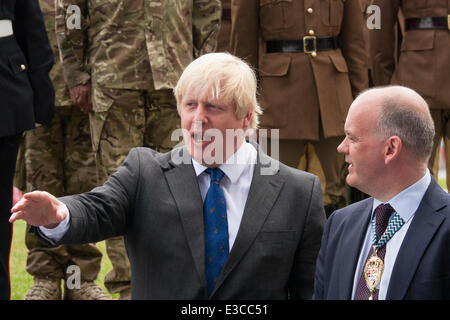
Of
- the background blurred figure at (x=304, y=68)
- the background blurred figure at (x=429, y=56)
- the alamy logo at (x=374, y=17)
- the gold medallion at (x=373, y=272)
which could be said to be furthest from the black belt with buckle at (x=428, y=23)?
the gold medallion at (x=373, y=272)

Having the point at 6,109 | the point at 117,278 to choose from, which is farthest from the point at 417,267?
the point at 117,278

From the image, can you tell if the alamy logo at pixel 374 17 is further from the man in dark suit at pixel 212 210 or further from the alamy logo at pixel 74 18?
the man in dark suit at pixel 212 210

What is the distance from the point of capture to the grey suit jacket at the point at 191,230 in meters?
3.38

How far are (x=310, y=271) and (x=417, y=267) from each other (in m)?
0.71

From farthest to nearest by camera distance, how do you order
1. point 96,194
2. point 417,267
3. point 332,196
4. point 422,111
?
point 332,196 → point 96,194 → point 422,111 → point 417,267

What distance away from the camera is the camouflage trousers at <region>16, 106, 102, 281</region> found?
5500mm

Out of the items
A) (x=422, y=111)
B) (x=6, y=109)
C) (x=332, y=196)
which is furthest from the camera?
(x=332, y=196)

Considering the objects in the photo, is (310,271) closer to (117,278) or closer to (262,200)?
(262,200)

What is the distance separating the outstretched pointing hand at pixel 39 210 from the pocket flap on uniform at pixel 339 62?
8.76ft

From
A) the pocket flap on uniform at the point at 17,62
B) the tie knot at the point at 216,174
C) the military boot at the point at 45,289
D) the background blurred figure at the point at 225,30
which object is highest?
the pocket flap on uniform at the point at 17,62

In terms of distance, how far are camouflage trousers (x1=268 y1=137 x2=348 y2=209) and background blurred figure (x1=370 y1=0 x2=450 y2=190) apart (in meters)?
0.56

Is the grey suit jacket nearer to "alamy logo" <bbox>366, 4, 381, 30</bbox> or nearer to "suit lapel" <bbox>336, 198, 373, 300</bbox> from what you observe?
"suit lapel" <bbox>336, 198, 373, 300</bbox>

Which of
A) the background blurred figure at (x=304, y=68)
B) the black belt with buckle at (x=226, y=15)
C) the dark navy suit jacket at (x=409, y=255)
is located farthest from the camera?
the black belt with buckle at (x=226, y=15)
